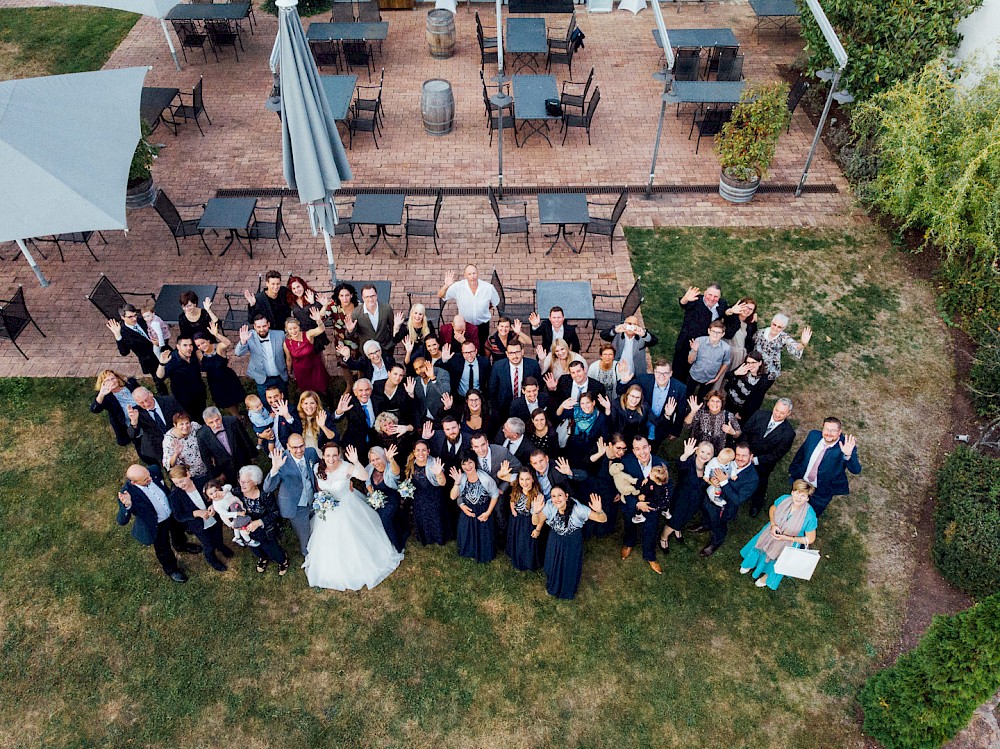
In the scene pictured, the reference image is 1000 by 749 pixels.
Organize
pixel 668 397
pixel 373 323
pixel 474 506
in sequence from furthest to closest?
1. pixel 373 323
2. pixel 668 397
3. pixel 474 506

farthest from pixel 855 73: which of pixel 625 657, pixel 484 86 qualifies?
pixel 625 657

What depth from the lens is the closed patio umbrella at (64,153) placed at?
870cm

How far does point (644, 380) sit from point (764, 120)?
637 cm

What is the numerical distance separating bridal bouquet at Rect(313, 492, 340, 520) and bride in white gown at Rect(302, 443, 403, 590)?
0.12 ft

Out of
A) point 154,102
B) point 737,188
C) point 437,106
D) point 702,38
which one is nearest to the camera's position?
point 737,188

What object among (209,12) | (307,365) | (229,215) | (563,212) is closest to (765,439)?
(307,365)

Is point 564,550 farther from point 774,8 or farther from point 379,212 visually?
point 774,8

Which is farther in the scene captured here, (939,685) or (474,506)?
(474,506)

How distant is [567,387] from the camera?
8070 mm

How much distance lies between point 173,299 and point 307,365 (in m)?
2.71

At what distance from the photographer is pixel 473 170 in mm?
14000

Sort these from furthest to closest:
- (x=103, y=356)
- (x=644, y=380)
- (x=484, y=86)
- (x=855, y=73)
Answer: (x=484, y=86), (x=855, y=73), (x=103, y=356), (x=644, y=380)

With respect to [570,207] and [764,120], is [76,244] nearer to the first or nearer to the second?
[570,207]

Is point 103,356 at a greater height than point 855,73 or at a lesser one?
lesser
